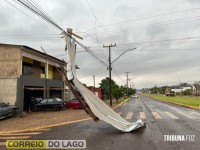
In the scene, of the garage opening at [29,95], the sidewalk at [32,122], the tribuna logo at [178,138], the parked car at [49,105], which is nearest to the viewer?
the tribuna logo at [178,138]

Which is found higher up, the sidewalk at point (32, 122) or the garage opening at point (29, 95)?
the garage opening at point (29, 95)

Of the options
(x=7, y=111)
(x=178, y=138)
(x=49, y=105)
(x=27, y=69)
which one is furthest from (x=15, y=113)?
(x=178, y=138)

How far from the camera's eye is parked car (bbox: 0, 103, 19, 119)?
66.8 feet

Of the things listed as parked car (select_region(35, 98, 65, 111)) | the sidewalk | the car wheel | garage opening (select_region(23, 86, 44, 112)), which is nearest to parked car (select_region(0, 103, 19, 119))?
the car wheel

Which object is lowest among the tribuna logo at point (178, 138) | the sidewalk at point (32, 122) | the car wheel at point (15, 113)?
the tribuna logo at point (178, 138)

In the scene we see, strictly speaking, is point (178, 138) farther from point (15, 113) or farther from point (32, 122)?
point (15, 113)

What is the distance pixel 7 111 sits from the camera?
68.9 feet

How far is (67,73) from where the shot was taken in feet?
42.7

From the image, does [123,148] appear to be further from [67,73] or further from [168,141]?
[67,73]

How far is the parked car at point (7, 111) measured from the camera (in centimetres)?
2036

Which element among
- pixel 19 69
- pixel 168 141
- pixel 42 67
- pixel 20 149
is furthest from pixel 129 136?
pixel 42 67

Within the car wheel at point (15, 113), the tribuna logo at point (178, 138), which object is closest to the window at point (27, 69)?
the car wheel at point (15, 113)

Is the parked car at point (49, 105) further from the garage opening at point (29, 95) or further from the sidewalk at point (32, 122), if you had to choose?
the sidewalk at point (32, 122)

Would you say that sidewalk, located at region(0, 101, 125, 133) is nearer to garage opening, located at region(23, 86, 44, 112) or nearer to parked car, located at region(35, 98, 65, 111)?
parked car, located at region(35, 98, 65, 111)
